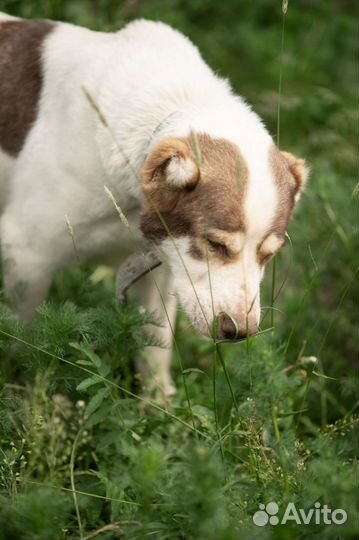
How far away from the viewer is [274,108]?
5.71 m

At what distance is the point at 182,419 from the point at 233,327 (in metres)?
0.41

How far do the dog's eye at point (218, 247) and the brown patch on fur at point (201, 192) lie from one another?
4cm

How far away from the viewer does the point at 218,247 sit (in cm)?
301

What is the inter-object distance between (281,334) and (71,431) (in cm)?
130

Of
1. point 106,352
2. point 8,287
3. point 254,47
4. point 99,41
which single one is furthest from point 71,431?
point 254,47

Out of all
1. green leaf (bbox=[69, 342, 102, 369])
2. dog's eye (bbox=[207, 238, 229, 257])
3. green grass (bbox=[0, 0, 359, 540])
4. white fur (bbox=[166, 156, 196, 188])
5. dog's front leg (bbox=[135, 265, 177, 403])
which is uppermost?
white fur (bbox=[166, 156, 196, 188])

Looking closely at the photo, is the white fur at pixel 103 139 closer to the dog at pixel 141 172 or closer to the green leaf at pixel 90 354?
the dog at pixel 141 172

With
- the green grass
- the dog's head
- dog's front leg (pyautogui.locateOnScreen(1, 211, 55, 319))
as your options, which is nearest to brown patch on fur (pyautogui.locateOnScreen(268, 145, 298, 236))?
the dog's head

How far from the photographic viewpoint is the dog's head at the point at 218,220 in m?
2.96

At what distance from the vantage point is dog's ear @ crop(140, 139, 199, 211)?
9.82 feet

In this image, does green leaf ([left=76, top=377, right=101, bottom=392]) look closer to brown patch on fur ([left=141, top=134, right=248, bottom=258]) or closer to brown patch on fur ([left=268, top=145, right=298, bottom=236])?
brown patch on fur ([left=141, top=134, right=248, bottom=258])

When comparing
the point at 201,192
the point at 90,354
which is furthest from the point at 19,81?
the point at 90,354

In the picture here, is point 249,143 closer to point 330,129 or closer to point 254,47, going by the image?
point 330,129

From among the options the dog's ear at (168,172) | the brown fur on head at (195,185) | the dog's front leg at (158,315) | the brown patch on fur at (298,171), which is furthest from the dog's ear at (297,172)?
the dog's front leg at (158,315)
